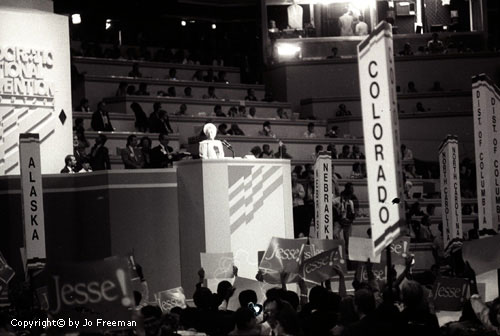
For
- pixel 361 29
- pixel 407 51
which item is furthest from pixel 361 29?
pixel 407 51

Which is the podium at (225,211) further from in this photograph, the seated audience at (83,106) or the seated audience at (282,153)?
the seated audience at (83,106)

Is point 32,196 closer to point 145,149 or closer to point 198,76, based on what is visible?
point 145,149

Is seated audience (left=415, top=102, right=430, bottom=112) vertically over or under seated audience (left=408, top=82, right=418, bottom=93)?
under

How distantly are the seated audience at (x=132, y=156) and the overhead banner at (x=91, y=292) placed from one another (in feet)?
38.0

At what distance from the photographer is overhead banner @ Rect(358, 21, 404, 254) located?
8781mm

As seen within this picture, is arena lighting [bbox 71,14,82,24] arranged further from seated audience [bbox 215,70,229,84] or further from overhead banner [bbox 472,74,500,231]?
overhead banner [bbox 472,74,500,231]

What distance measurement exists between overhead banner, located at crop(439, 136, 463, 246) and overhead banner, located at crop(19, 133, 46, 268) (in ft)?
19.5

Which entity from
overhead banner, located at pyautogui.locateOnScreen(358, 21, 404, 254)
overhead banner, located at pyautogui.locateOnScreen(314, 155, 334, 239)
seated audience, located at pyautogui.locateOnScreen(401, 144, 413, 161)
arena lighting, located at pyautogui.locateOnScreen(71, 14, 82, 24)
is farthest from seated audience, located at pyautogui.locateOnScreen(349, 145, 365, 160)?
overhead banner, located at pyautogui.locateOnScreen(358, 21, 404, 254)

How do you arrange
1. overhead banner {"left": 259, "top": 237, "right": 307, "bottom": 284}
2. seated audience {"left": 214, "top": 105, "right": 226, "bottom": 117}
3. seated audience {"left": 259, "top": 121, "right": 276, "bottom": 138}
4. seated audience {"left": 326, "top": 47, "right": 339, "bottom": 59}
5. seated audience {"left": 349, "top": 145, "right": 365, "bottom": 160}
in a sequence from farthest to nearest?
seated audience {"left": 326, "top": 47, "right": 339, "bottom": 59} < seated audience {"left": 349, "top": 145, "right": 365, "bottom": 160} < seated audience {"left": 214, "top": 105, "right": 226, "bottom": 117} < seated audience {"left": 259, "top": 121, "right": 276, "bottom": 138} < overhead banner {"left": 259, "top": 237, "right": 307, "bottom": 284}

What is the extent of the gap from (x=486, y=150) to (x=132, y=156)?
29.3 feet

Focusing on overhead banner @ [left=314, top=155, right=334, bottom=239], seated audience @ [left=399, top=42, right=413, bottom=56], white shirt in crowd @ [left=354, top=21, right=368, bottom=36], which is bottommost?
overhead banner @ [left=314, top=155, right=334, bottom=239]

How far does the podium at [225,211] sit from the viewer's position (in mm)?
16125

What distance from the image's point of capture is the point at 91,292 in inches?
336

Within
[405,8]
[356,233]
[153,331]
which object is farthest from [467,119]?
[153,331]
